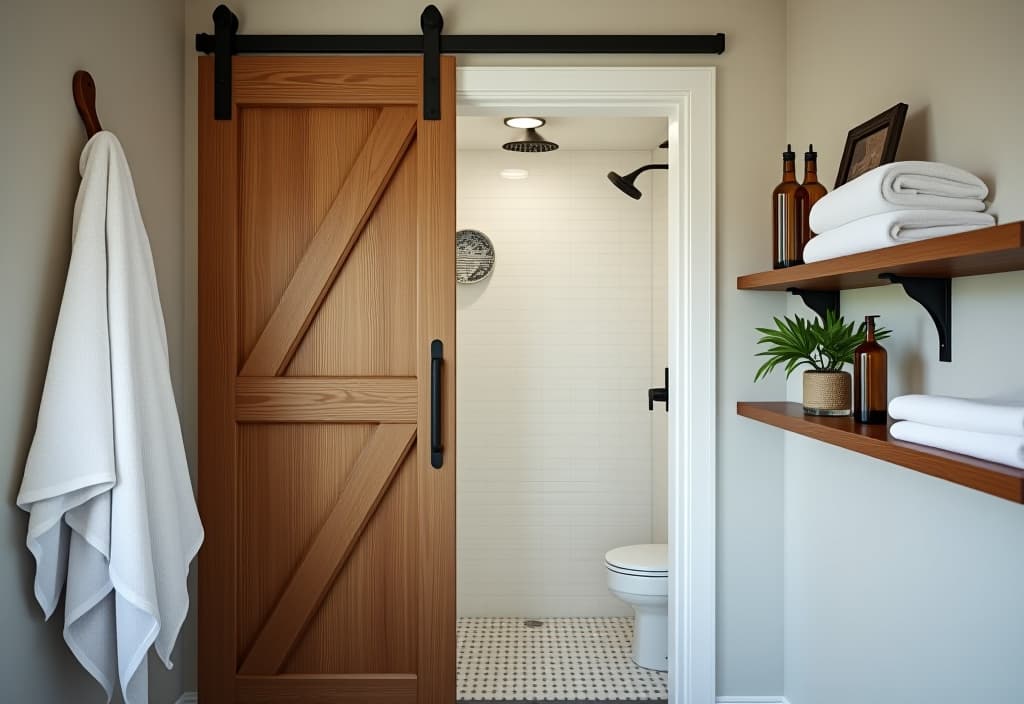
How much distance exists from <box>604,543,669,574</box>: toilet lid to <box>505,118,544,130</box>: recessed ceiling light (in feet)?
6.27

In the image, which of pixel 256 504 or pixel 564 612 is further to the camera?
pixel 564 612

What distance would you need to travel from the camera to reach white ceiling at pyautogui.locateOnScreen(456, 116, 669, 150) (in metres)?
3.60

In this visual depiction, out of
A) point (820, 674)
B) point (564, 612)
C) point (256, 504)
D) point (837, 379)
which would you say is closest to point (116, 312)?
point (256, 504)

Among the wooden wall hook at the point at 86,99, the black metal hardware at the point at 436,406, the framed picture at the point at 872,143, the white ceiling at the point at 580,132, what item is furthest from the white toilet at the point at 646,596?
the wooden wall hook at the point at 86,99

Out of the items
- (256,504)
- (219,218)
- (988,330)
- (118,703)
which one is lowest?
(118,703)

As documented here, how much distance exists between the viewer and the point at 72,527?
180 centimetres

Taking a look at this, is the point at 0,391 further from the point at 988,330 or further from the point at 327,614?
the point at 988,330

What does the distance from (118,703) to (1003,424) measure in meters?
2.19

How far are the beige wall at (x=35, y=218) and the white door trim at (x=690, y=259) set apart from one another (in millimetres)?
1015

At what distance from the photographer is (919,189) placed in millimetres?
1527

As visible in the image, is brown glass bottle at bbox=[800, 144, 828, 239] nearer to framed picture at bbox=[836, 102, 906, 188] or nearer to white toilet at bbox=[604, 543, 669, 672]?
framed picture at bbox=[836, 102, 906, 188]

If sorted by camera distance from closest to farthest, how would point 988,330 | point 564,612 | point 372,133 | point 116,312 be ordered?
point 988,330, point 116,312, point 372,133, point 564,612

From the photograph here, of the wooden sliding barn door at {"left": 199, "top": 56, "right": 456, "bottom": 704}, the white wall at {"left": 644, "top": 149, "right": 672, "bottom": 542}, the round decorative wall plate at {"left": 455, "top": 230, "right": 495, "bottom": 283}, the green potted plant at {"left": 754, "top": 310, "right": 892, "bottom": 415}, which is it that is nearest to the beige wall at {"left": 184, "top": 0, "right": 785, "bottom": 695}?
the wooden sliding barn door at {"left": 199, "top": 56, "right": 456, "bottom": 704}

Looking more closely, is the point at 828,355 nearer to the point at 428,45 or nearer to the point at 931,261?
the point at 931,261
